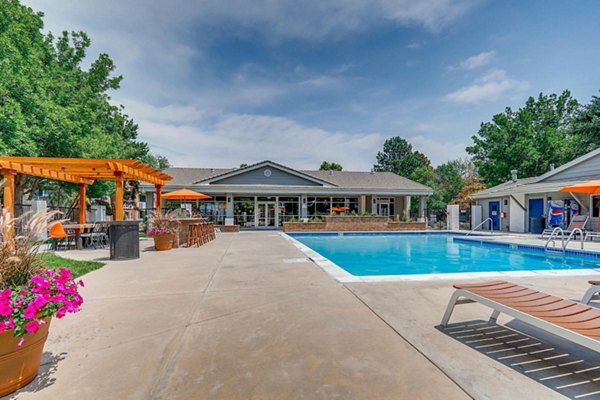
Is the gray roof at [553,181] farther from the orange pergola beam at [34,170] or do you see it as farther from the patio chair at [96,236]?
the orange pergola beam at [34,170]

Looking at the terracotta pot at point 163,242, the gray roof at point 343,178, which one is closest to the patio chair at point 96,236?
the terracotta pot at point 163,242

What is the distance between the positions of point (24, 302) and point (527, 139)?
34.4 m

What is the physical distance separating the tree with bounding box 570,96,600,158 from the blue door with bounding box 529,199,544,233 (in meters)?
10.9

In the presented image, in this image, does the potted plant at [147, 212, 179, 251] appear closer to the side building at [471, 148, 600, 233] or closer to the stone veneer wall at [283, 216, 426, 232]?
the stone veneer wall at [283, 216, 426, 232]

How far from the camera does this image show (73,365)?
8.50ft

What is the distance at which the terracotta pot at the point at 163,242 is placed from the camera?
32.5 ft

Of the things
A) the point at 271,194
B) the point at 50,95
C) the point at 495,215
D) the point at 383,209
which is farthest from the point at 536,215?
the point at 50,95

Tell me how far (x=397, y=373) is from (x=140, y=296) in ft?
12.9

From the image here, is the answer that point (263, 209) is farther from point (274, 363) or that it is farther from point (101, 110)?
point (274, 363)

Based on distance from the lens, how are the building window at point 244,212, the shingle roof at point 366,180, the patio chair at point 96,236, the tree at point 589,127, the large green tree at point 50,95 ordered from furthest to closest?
the shingle roof at point 366,180
the building window at point 244,212
the tree at point 589,127
the large green tree at point 50,95
the patio chair at point 96,236

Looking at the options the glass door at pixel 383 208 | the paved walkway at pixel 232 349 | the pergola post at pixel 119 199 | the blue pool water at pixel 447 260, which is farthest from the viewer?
the glass door at pixel 383 208

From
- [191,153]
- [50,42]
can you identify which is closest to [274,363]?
[50,42]

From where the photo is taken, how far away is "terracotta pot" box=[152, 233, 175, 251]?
990 centimetres

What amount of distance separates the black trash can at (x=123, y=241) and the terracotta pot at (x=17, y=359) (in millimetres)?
6691
